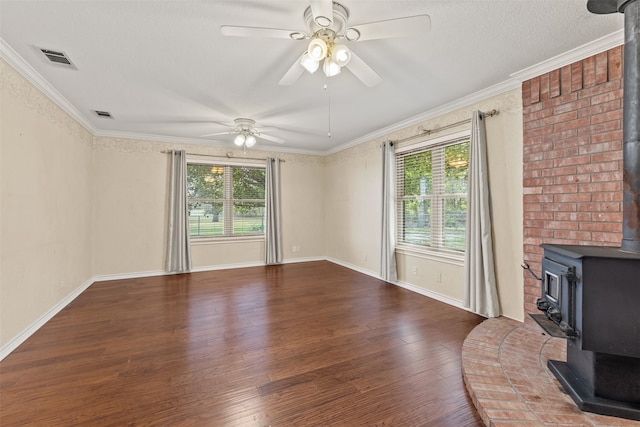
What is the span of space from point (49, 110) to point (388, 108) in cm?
403

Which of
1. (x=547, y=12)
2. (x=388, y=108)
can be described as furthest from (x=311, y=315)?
(x=547, y=12)

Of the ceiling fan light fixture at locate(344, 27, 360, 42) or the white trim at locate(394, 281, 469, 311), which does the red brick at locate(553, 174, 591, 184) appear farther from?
the ceiling fan light fixture at locate(344, 27, 360, 42)

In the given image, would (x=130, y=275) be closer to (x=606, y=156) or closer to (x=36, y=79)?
(x=36, y=79)

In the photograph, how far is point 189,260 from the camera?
17.9 feet

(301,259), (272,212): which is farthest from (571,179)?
(301,259)

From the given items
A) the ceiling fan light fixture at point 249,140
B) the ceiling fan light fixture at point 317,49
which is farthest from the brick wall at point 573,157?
the ceiling fan light fixture at point 249,140

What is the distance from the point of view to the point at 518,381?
6.21 ft

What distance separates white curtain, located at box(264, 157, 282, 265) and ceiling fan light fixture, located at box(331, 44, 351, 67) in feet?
14.1

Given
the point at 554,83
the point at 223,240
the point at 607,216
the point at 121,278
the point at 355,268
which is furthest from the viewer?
the point at 223,240

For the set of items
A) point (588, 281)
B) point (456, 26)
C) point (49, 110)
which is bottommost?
point (588, 281)

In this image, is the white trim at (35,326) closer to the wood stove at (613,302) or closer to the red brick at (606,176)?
the wood stove at (613,302)

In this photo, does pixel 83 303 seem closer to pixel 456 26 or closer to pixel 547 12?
pixel 456 26

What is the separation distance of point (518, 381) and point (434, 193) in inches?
103

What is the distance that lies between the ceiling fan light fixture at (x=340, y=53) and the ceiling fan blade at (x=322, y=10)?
17cm
